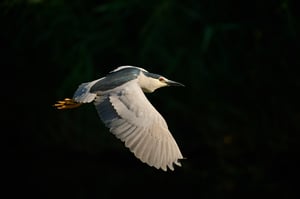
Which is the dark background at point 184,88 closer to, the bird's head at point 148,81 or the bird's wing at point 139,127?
the bird's head at point 148,81

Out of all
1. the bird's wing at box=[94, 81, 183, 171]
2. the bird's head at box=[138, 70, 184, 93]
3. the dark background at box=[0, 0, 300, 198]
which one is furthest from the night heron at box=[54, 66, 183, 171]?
the dark background at box=[0, 0, 300, 198]

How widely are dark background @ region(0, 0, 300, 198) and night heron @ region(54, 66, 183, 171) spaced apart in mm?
3127

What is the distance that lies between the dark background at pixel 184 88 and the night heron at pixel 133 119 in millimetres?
3127

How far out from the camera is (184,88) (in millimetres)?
7824

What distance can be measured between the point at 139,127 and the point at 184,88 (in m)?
3.77

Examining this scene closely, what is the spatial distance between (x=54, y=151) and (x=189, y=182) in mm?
1378

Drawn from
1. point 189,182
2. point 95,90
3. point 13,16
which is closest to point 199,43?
point 189,182

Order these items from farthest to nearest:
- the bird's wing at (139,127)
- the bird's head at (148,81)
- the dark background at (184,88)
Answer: the dark background at (184,88), the bird's head at (148,81), the bird's wing at (139,127)

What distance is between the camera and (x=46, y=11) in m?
8.02

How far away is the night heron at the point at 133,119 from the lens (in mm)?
3984

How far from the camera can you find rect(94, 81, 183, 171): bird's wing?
13.0 ft

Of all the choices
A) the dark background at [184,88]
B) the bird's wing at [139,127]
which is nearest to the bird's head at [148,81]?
the bird's wing at [139,127]

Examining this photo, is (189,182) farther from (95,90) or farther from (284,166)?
(95,90)

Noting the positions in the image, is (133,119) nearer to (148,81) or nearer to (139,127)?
(139,127)
